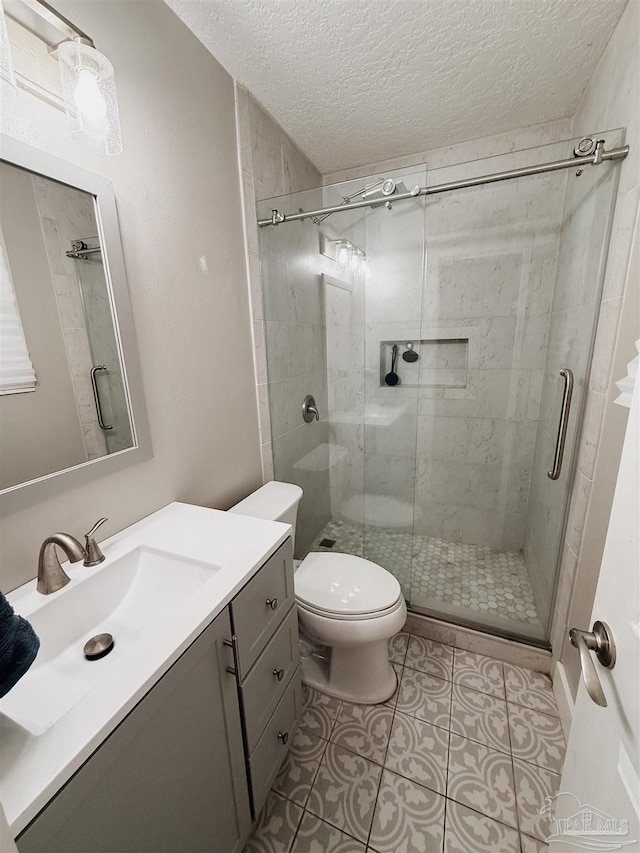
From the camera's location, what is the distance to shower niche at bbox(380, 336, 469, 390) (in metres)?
2.19

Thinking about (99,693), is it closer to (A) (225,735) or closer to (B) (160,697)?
(B) (160,697)

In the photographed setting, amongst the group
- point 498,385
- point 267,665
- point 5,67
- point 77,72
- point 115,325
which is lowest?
point 267,665

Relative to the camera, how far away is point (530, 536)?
6.73 feet

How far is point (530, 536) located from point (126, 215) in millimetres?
2483

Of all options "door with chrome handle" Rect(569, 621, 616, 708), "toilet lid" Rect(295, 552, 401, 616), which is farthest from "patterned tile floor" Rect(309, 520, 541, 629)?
"door with chrome handle" Rect(569, 621, 616, 708)

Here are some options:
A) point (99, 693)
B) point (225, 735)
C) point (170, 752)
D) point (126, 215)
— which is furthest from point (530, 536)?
point (126, 215)

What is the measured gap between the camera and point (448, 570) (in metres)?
2.08

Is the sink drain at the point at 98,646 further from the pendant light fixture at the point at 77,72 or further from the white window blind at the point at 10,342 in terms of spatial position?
the pendant light fixture at the point at 77,72

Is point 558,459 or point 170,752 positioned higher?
point 558,459

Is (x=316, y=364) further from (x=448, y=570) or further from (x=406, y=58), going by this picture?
(x=448, y=570)

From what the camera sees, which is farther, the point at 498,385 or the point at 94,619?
the point at 498,385

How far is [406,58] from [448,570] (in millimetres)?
2440

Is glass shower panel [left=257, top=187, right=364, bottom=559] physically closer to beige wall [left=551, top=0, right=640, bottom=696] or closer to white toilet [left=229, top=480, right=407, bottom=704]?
white toilet [left=229, top=480, right=407, bottom=704]

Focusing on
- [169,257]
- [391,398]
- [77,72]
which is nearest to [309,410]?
[391,398]
